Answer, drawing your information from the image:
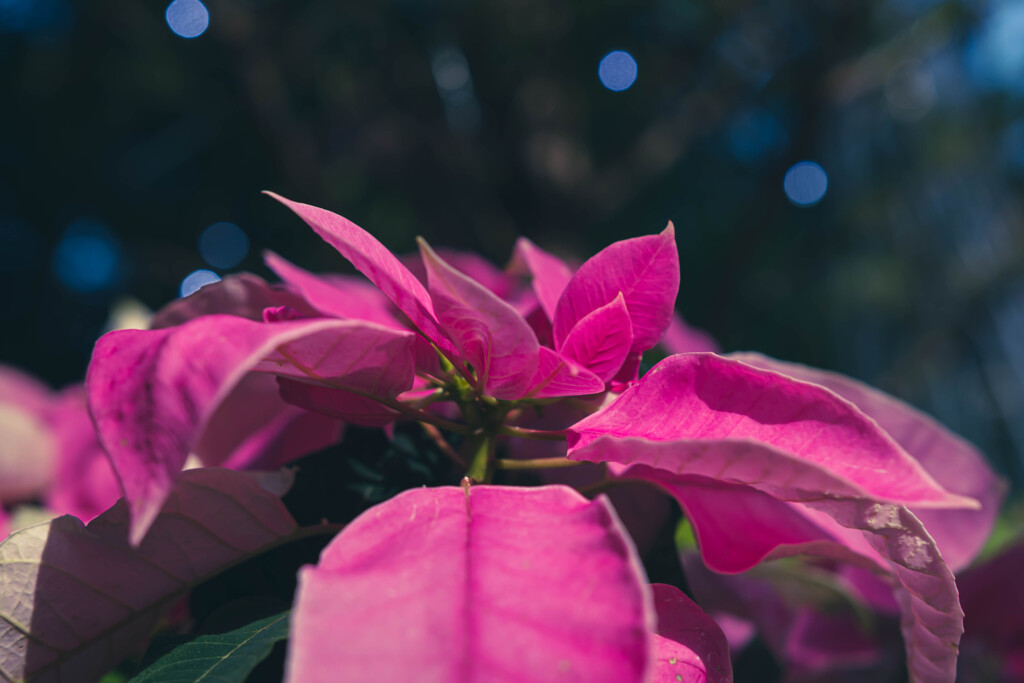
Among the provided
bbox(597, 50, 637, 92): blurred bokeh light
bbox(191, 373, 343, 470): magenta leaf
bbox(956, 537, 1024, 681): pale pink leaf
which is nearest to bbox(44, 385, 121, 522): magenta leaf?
bbox(191, 373, 343, 470): magenta leaf

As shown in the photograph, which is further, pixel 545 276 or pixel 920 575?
pixel 545 276

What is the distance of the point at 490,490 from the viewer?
0.20 metres

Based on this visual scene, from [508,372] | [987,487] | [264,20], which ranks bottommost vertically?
[987,487]

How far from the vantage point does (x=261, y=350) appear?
16 centimetres

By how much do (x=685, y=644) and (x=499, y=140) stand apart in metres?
2.09

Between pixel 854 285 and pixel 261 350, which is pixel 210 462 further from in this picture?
pixel 854 285

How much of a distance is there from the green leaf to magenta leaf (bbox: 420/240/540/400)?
106mm

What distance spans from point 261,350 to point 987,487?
0.38 m

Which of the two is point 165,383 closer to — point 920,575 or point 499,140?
point 920,575

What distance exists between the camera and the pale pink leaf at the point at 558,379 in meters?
0.23

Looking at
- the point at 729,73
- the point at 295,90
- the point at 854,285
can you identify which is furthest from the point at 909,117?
the point at 295,90

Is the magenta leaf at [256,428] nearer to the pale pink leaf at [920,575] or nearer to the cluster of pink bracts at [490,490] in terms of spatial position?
the cluster of pink bracts at [490,490]

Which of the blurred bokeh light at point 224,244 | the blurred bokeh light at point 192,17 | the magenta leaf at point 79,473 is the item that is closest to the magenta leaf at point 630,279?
the magenta leaf at point 79,473

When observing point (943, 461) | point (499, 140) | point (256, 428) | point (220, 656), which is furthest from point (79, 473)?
point (499, 140)
